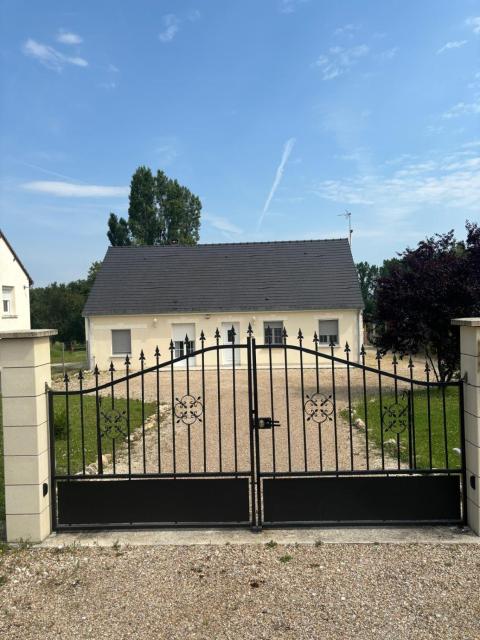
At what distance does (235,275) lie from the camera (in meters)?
22.0

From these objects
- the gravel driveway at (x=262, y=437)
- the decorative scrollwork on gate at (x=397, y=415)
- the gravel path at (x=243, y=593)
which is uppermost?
the decorative scrollwork on gate at (x=397, y=415)

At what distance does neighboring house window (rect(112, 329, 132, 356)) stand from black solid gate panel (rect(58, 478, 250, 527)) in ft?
53.8

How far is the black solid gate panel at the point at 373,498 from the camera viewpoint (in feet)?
14.2

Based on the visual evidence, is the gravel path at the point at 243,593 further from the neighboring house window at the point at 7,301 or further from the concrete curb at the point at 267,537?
the neighboring house window at the point at 7,301

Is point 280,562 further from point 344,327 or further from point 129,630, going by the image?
point 344,327

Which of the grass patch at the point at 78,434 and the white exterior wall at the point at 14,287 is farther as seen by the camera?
the white exterior wall at the point at 14,287

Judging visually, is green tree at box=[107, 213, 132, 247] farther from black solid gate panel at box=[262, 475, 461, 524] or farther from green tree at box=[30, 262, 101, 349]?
black solid gate panel at box=[262, 475, 461, 524]

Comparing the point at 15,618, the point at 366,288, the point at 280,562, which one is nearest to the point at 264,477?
the point at 280,562

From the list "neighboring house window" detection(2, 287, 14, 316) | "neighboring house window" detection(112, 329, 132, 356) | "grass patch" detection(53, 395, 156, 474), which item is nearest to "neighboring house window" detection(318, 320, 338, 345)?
"neighboring house window" detection(112, 329, 132, 356)

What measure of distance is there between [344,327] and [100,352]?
10558 millimetres

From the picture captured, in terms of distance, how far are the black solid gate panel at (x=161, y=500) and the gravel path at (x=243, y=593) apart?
0.37m

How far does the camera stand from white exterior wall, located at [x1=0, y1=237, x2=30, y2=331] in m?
22.1

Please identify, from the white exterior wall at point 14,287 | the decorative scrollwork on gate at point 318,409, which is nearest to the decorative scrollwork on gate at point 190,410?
the decorative scrollwork on gate at point 318,409

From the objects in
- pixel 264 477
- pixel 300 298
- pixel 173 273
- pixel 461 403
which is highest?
pixel 173 273
